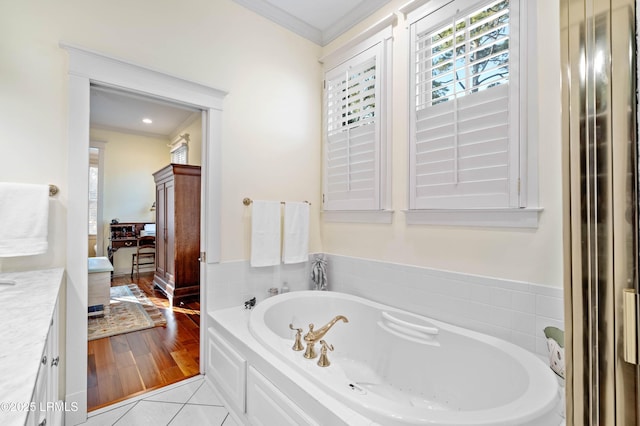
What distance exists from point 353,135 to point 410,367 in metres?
1.78

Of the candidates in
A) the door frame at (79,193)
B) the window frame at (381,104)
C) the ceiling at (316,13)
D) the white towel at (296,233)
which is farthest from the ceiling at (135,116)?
the window frame at (381,104)

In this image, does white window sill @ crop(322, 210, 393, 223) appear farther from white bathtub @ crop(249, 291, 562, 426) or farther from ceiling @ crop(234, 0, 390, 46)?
ceiling @ crop(234, 0, 390, 46)

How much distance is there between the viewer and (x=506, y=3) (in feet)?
5.47

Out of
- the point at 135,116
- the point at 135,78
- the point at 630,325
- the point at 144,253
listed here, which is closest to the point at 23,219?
the point at 135,78

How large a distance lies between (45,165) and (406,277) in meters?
2.31

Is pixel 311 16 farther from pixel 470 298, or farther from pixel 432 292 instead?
pixel 470 298

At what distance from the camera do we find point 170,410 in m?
1.89

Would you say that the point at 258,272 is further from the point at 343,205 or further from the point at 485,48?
the point at 485,48

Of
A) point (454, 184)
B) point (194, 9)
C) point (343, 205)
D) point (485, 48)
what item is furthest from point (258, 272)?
point (485, 48)

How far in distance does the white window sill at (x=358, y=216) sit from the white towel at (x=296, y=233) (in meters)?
0.22

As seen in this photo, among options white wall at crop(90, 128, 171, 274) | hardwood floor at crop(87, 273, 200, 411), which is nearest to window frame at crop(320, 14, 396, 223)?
hardwood floor at crop(87, 273, 200, 411)

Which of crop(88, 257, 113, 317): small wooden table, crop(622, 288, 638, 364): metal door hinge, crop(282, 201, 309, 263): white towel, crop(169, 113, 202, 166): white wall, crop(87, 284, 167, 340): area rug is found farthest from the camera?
crop(169, 113, 202, 166): white wall

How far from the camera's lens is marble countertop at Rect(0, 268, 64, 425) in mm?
548

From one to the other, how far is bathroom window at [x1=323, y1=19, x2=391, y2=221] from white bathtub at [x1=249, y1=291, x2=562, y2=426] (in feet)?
2.78
